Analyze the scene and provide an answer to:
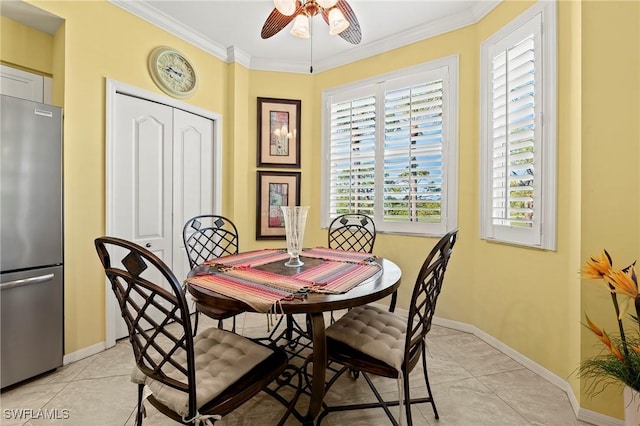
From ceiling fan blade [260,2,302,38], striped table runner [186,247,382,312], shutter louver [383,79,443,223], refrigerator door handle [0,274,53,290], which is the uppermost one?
ceiling fan blade [260,2,302,38]

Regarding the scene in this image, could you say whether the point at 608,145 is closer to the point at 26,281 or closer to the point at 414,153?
the point at 414,153

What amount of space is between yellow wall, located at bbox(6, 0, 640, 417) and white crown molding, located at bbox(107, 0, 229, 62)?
67 mm

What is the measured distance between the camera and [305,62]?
360cm

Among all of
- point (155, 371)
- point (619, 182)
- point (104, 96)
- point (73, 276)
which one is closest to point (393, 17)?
point (619, 182)

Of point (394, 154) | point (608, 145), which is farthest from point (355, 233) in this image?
point (608, 145)

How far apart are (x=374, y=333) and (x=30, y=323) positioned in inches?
83.7

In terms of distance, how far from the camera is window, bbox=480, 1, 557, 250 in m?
1.95

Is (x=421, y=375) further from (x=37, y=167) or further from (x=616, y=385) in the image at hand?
(x=37, y=167)

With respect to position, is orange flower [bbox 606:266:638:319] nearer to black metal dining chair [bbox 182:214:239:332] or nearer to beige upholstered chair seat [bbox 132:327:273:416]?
beige upholstered chair seat [bbox 132:327:273:416]

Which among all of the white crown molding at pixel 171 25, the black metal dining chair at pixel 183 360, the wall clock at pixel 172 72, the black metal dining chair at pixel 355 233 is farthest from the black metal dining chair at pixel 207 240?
Result: the white crown molding at pixel 171 25

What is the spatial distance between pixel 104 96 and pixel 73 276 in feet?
4.60

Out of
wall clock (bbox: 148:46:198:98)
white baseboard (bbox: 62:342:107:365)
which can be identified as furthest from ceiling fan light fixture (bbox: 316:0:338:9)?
white baseboard (bbox: 62:342:107:365)

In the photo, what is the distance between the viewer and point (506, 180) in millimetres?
2291

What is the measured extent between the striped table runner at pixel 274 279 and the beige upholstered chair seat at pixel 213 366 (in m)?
0.28
